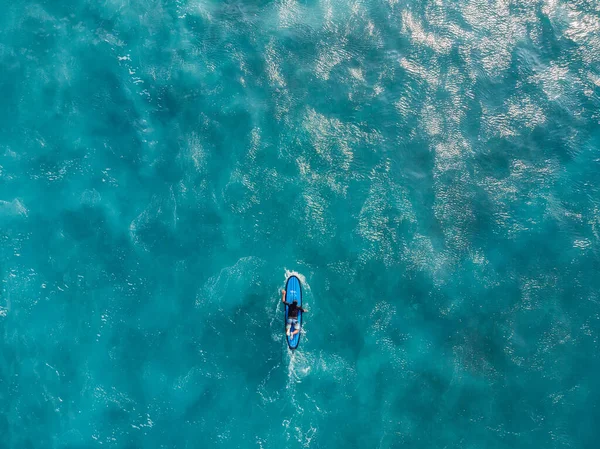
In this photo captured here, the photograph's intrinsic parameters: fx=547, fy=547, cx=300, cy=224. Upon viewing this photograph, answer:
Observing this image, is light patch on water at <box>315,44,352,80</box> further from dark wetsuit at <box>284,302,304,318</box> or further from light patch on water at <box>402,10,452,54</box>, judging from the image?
dark wetsuit at <box>284,302,304,318</box>

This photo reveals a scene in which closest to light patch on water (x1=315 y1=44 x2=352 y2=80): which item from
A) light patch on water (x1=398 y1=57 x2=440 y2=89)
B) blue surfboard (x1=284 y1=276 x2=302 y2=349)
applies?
light patch on water (x1=398 y1=57 x2=440 y2=89)

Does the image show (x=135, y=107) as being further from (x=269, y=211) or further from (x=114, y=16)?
(x=269, y=211)

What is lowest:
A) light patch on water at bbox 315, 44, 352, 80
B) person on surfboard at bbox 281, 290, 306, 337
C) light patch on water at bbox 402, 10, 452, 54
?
person on surfboard at bbox 281, 290, 306, 337

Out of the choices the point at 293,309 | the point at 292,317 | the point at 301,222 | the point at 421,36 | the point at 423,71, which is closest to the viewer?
the point at 293,309

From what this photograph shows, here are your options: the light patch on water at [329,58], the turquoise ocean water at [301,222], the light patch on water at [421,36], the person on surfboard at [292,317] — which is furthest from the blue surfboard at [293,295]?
the light patch on water at [421,36]

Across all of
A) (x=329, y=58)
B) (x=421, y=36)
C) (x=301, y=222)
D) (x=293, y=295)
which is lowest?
(x=293, y=295)

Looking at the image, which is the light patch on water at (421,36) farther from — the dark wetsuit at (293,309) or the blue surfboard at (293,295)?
the dark wetsuit at (293,309)

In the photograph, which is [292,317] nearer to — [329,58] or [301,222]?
[301,222]

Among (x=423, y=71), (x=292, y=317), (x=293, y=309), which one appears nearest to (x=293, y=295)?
(x=293, y=309)

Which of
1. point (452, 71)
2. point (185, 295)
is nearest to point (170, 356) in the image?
point (185, 295)
